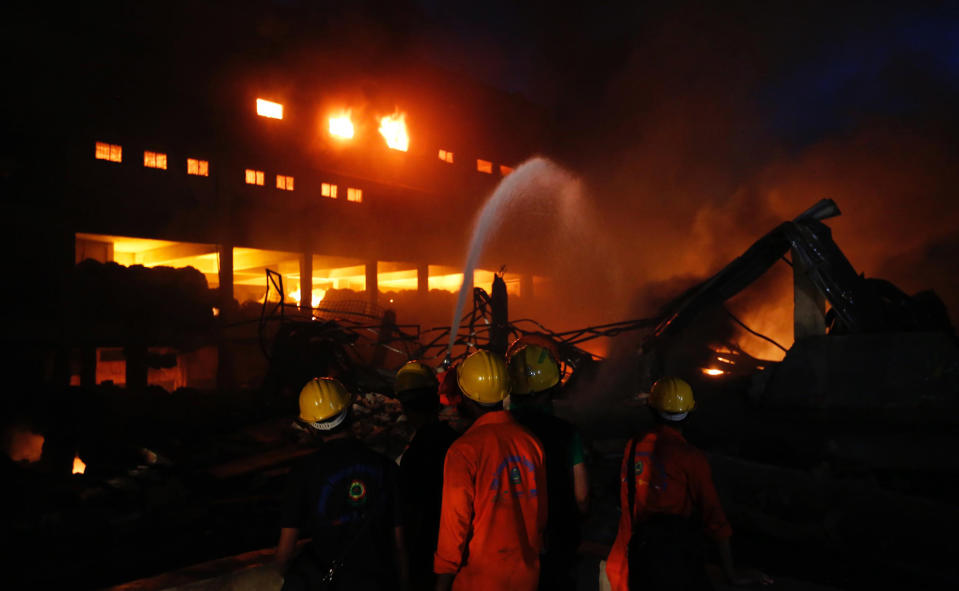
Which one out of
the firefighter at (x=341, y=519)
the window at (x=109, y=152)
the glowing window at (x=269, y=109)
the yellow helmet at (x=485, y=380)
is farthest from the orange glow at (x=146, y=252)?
the yellow helmet at (x=485, y=380)

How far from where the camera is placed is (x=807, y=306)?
257 inches

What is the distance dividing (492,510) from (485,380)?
54 cm

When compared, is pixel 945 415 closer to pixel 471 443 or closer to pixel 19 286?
pixel 471 443

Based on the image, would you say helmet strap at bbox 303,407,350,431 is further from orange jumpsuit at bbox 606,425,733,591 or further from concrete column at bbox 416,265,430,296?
concrete column at bbox 416,265,430,296

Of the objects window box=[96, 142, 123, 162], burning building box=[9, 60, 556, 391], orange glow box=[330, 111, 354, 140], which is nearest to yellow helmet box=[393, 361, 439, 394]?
burning building box=[9, 60, 556, 391]

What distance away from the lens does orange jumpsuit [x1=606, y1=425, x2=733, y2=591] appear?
103 inches

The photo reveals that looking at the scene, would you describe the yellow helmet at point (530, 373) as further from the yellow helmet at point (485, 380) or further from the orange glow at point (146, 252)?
the orange glow at point (146, 252)

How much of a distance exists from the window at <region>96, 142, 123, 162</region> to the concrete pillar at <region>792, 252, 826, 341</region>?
570 inches

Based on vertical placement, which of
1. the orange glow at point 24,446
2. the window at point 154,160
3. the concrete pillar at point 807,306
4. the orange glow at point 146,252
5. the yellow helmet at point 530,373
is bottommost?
the orange glow at point 24,446

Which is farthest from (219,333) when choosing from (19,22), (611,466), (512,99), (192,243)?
(512,99)

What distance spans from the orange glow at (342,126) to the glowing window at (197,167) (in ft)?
14.2

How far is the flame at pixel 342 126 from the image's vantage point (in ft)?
58.6

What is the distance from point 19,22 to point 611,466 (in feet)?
50.0

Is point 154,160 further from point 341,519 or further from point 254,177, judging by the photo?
point 341,519
